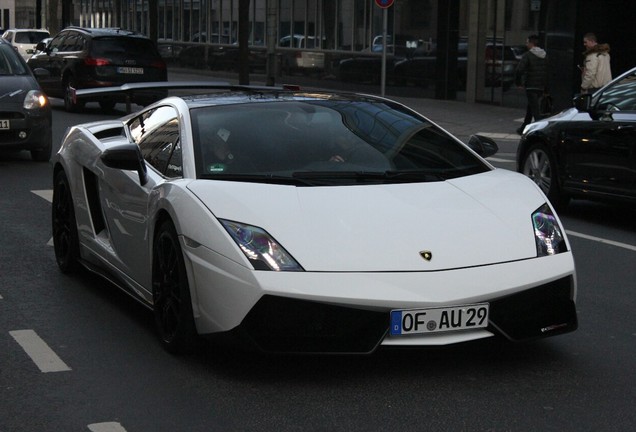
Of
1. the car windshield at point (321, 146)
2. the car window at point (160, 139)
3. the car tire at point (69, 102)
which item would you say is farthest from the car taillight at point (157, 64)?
the car windshield at point (321, 146)

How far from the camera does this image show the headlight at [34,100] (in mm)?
15992

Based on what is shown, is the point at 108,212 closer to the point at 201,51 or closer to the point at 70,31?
the point at 70,31

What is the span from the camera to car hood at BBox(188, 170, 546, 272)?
5.46 m

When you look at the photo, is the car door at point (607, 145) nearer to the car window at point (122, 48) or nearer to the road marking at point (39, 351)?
the road marking at point (39, 351)

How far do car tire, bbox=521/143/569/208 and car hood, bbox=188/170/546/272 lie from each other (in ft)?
19.7

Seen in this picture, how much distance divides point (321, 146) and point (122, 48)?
2141 cm

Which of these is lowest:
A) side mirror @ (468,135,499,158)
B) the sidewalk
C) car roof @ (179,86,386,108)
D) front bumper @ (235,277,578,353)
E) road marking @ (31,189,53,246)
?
the sidewalk

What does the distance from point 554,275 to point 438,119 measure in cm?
1986

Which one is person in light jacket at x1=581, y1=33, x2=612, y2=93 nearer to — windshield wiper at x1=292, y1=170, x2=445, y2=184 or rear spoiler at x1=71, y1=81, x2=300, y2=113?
rear spoiler at x1=71, y1=81, x2=300, y2=113

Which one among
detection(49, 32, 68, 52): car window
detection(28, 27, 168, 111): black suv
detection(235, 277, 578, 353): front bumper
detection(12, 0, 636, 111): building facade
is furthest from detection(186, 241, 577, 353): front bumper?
detection(49, 32, 68, 52): car window

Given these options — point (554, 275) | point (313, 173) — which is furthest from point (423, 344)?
point (313, 173)

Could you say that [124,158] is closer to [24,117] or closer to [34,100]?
[24,117]

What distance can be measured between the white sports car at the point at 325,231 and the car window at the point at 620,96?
15.5ft

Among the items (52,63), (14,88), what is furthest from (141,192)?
(52,63)
